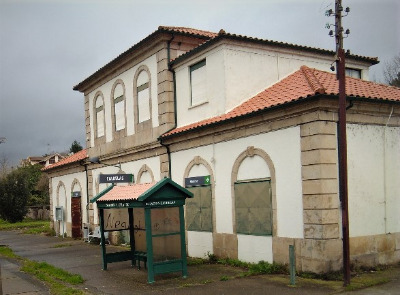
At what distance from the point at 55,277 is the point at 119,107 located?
31.1ft

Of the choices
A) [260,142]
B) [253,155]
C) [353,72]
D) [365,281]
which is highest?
[353,72]

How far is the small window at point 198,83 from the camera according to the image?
1581cm

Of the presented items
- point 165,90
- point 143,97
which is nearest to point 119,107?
point 143,97

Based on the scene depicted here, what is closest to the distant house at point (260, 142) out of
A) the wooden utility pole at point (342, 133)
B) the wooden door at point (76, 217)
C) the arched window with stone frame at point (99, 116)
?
the wooden utility pole at point (342, 133)

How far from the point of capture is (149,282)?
11.2 metres

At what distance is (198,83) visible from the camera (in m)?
16.0

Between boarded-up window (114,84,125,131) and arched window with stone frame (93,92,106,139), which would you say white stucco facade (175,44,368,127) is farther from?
arched window with stone frame (93,92,106,139)

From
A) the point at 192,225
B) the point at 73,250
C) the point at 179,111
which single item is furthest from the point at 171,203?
the point at 73,250

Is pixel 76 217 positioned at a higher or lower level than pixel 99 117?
lower

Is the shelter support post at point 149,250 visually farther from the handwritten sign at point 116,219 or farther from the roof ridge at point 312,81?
the roof ridge at point 312,81

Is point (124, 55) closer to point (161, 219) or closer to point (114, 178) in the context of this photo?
point (114, 178)

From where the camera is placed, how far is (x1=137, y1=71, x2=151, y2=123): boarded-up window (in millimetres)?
18359

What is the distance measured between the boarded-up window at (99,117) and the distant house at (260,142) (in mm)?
2104

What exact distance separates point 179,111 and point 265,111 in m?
5.32
